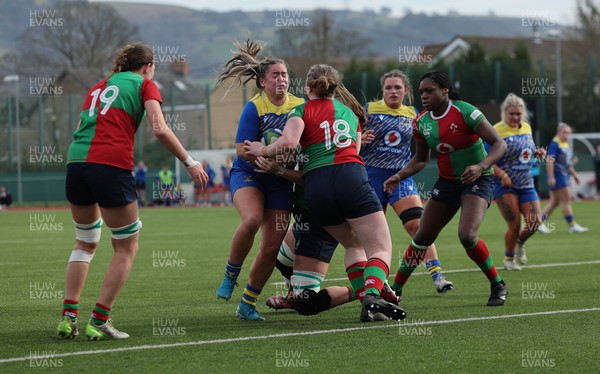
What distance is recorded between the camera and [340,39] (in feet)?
285

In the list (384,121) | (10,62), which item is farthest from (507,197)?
(10,62)

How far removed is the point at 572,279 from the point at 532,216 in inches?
66.0

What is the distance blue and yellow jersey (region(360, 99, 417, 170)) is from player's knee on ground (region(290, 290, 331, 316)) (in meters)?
2.61

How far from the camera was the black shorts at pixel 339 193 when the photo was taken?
309 inches

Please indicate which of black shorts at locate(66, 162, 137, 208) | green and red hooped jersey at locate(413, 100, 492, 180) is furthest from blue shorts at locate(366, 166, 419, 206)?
black shorts at locate(66, 162, 137, 208)

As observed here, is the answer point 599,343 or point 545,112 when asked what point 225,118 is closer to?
point 545,112

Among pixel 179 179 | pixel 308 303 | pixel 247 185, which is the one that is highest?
pixel 247 185

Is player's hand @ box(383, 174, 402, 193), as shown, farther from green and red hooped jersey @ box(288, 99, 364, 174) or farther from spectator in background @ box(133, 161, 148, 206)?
spectator in background @ box(133, 161, 148, 206)

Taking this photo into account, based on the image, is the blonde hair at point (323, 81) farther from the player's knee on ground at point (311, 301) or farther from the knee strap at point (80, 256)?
the knee strap at point (80, 256)

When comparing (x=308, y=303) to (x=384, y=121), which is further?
(x=384, y=121)

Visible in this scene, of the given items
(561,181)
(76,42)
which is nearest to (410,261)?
(561,181)

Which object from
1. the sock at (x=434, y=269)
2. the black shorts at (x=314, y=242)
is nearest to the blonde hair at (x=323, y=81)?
the black shorts at (x=314, y=242)

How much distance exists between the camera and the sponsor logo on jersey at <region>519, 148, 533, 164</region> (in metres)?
13.2

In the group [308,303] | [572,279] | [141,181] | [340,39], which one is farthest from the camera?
[340,39]
